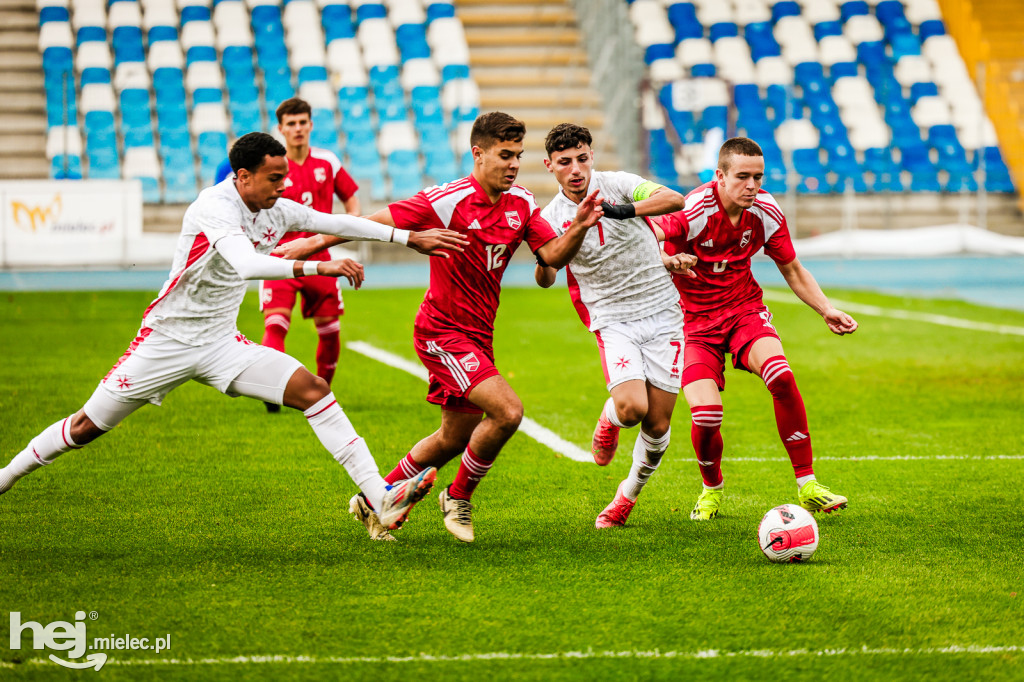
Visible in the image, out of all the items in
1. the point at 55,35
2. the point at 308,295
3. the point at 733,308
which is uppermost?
the point at 55,35

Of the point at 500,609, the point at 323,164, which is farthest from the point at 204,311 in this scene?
the point at 323,164

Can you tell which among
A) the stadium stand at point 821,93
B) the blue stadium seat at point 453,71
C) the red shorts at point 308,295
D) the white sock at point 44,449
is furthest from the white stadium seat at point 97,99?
the white sock at point 44,449

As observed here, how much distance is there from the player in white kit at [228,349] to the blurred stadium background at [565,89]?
16303mm

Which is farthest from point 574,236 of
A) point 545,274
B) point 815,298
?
point 815,298

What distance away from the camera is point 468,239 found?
5.36m

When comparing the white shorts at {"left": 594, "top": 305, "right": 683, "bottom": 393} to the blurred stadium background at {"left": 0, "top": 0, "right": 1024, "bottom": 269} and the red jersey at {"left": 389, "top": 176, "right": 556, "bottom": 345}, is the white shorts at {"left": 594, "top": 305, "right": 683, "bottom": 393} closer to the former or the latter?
the red jersey at {"left": 389, "top": 176, "right": 556, "bottom": 345}

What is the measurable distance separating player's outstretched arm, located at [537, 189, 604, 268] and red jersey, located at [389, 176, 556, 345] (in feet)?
0.36

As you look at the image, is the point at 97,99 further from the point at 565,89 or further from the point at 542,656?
the point at 542,656

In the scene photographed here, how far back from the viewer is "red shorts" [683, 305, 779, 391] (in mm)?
6008

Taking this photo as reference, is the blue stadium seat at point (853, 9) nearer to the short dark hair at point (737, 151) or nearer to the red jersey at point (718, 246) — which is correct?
the red jersey at point (718, 246)

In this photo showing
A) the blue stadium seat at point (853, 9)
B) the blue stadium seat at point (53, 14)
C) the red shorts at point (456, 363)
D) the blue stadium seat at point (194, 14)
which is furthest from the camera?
the blue stadium seat at point (853, 9)

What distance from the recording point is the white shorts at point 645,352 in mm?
5668

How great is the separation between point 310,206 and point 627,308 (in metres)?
3.81

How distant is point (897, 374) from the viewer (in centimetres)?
1077
